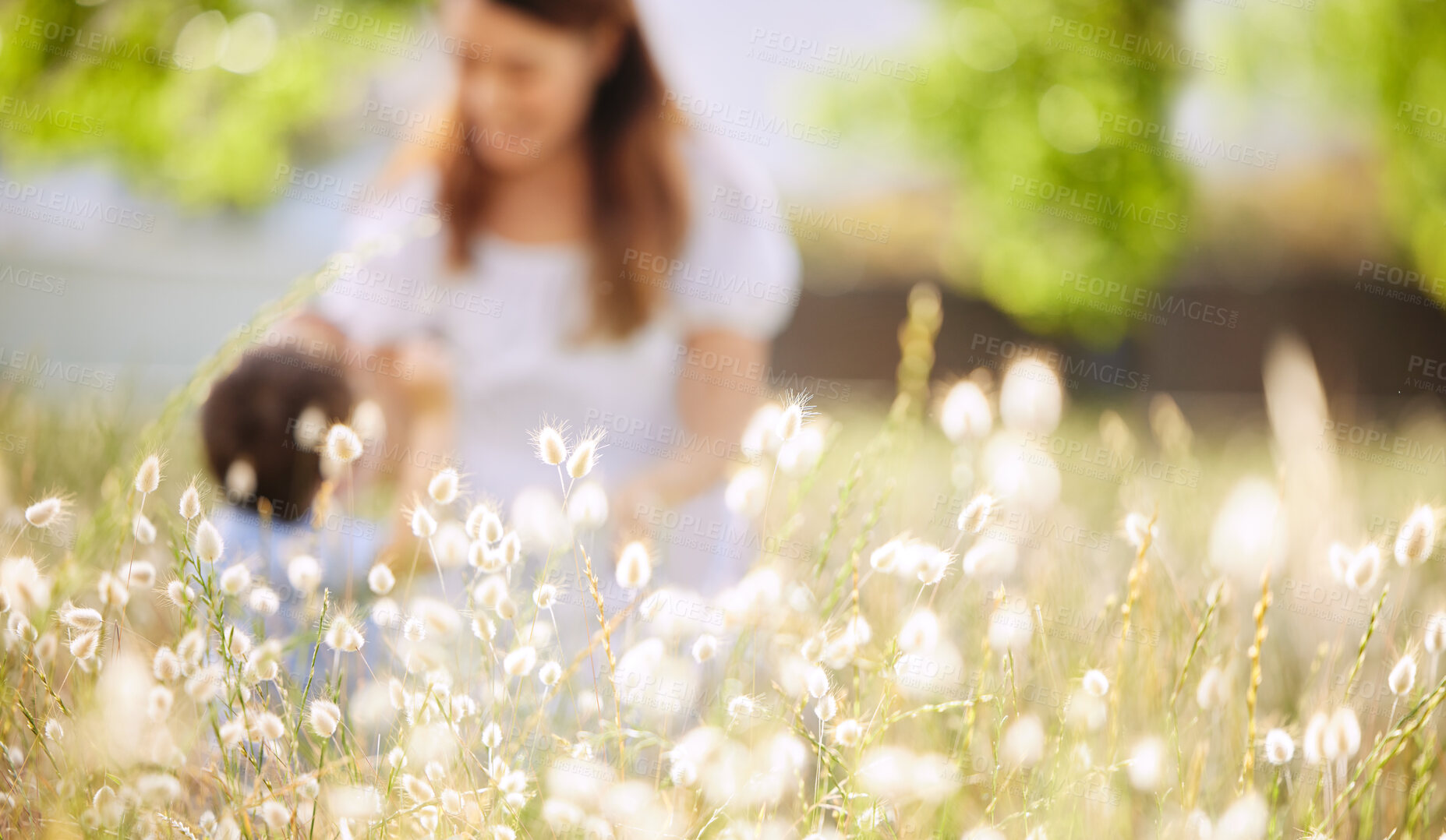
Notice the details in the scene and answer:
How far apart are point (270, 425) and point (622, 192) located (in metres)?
1.00

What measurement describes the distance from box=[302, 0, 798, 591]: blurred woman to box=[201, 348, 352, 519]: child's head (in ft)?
0.96

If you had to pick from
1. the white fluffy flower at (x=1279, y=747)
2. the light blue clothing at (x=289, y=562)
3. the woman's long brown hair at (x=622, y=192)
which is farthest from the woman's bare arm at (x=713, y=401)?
the white fluffy flower at (x=1279, y=747)

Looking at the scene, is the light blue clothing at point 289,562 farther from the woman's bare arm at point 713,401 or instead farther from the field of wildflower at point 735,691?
the woman's bare arm at point 713,401

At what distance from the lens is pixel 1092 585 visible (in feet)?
5.19

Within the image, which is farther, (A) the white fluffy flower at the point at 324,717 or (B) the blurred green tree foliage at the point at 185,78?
(B) the blurred green tree foliage at the point at 185,78

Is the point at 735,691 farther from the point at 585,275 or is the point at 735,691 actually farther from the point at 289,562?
the point at 585,275

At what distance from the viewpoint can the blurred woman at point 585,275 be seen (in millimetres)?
2029

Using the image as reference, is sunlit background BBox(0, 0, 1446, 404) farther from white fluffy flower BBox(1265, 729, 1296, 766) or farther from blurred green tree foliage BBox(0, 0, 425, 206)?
white fluffy flower BBox(1265, 729, 1296, 766)

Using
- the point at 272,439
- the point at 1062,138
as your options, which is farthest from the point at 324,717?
the point at 1062,138

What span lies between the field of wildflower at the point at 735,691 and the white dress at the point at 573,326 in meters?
0.68

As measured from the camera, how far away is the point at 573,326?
2166 millimetres

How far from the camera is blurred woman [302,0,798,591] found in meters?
2.03

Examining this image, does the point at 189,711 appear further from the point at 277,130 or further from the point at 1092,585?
the point at 277,130

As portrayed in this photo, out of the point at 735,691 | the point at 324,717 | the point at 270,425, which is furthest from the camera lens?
the point at 270,425
